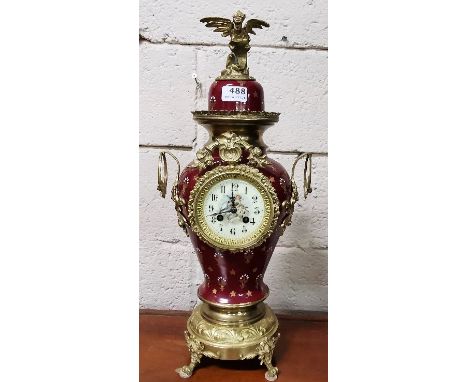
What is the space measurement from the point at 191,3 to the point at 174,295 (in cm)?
82

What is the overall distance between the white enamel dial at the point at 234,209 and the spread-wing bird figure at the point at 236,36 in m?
0.23

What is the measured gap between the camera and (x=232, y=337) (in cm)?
104

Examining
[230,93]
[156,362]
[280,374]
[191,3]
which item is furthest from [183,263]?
[191,3]

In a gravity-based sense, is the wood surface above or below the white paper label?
below

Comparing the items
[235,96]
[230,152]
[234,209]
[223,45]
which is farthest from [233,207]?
[223,45]

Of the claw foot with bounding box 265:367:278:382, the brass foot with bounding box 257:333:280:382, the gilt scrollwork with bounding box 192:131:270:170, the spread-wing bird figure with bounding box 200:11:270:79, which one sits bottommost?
the claw foot with bounding box 265:367:278:382

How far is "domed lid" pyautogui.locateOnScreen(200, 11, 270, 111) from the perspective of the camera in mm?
990

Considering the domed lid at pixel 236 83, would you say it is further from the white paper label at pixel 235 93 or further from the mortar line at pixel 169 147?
the mortar line at pixel 169 147

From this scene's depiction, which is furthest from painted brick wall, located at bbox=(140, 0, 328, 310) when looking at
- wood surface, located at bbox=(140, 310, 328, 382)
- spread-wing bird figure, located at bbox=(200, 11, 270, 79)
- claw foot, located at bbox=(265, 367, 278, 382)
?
claw foot, located at bbox=(265, 367, 278, 382)

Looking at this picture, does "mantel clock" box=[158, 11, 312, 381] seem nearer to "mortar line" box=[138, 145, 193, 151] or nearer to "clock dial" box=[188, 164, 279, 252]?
"clock dial" box=[188, 164, 279, 252]

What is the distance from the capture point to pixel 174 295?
1409 millimetres

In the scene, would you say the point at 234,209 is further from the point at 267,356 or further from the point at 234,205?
the point at 267,356

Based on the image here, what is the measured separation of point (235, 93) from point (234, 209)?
239 millimetres

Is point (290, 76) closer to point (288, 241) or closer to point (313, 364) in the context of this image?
point (288, 241)
